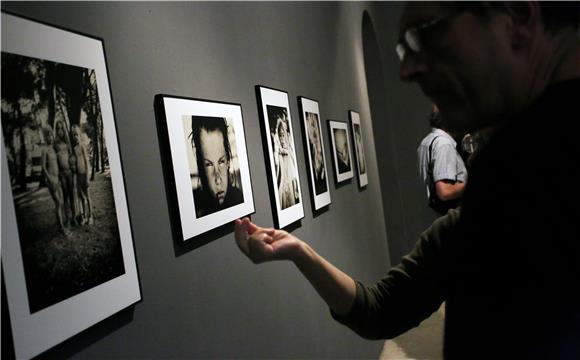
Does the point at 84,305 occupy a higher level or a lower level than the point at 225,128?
lower

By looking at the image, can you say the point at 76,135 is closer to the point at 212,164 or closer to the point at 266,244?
the point at 266,244

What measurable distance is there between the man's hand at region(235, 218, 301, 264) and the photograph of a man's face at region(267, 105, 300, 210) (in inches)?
48.9

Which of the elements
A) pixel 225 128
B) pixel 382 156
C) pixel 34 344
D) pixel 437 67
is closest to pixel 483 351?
pixel 437 67

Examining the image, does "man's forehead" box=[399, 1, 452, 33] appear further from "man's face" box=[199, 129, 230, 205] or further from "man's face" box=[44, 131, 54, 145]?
"man's face" box=[199, 129, 230, 205]

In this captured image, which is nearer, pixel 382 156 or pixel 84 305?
pixel 84 305

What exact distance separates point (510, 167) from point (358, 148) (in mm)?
4372

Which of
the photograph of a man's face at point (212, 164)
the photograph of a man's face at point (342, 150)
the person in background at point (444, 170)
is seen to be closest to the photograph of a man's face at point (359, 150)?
the photograph of a man's face at point (342, 150)

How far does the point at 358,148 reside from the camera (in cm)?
527

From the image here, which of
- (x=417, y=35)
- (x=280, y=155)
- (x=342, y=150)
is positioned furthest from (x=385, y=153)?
(x=417, y=35)

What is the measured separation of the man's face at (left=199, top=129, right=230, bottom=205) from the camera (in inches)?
85.0

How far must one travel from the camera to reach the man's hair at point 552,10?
1.02 metres

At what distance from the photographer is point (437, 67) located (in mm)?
1129

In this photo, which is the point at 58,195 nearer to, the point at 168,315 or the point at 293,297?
the point at 168,315

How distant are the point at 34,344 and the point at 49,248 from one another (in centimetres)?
23
